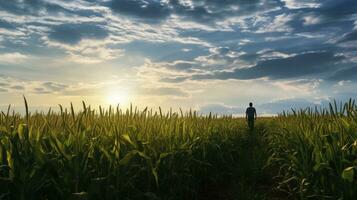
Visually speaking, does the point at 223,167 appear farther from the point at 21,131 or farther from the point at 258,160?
the point at 21,131

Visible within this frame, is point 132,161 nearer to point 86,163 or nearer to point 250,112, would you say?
point 86,163

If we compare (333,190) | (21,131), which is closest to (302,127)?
(333,190)

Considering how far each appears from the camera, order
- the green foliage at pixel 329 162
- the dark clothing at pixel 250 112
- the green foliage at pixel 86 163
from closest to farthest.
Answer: the green foliage at pixel 86 163 < the green foliage at pixel 329 162 < the dark clothing at pixel 250 112

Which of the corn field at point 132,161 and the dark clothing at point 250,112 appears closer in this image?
the corn field at point 132,161

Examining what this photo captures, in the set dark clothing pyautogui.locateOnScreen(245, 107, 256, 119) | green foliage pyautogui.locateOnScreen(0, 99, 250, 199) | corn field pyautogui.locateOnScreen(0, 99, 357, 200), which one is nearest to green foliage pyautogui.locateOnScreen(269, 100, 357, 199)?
corn field pyautogui.locateOnScreen(0, 99, 357, 200)

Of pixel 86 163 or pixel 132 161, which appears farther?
pixel 132 161

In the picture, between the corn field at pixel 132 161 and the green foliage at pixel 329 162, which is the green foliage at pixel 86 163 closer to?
the corn field at pixel 132 161

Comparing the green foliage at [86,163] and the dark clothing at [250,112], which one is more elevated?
the dark clothing at [250,112]

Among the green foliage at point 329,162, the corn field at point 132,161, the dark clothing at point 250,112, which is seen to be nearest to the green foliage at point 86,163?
the corn field at point 132,161

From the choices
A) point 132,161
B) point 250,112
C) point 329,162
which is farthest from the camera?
point 250,112

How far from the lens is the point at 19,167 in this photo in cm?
493

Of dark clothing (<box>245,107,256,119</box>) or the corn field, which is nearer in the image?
the corn field

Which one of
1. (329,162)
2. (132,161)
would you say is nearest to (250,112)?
A: (329,162)

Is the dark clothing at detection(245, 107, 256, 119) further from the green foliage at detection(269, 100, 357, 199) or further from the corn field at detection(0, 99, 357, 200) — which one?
the green foliage at detection(269, 100, 357, 199)
